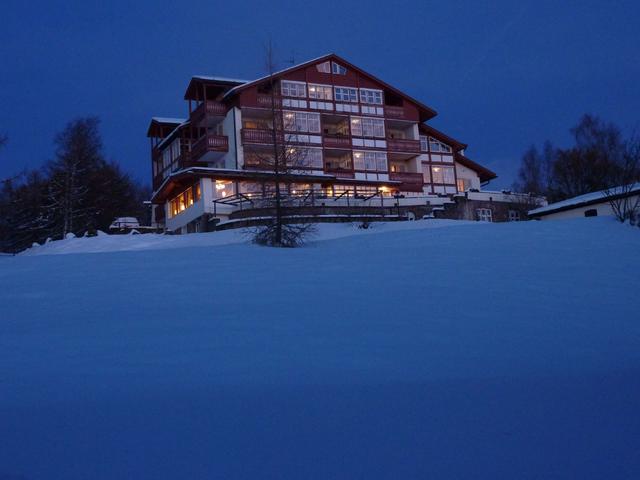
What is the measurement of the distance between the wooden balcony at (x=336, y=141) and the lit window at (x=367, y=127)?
109cm

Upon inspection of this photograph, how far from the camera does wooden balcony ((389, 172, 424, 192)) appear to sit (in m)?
47.5

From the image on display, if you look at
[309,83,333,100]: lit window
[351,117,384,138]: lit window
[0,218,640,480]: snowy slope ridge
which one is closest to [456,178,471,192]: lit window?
[351,117,384,138]: lit window

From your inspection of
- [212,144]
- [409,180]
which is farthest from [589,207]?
[212,144]

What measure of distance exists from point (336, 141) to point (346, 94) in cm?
446

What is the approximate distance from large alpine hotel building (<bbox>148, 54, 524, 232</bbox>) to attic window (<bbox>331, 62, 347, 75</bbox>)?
0.28 ft

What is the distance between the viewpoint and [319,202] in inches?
1313

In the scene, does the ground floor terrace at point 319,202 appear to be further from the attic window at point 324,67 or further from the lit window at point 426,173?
the attic window at point 324,67

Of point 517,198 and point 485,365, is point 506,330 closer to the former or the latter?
point 485,365

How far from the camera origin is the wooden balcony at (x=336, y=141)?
4619 cm

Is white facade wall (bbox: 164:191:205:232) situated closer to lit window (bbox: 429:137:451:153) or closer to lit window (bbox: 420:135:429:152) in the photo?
lit window (bbox: 420:135:429:152)

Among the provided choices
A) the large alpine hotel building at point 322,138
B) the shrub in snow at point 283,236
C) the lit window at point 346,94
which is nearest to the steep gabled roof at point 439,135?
the large alpine hotel building at point 322,138

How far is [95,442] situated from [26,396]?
1.47 m

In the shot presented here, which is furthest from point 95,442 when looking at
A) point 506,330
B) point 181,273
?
point 181,273

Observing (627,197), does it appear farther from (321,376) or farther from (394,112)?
(394,112)
